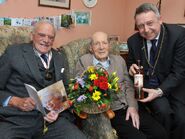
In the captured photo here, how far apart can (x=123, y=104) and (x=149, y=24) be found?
690 mm

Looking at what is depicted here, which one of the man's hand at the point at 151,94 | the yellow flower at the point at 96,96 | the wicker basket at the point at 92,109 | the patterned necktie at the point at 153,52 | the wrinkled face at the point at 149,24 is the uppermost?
the wrinkled face at the point at 149,24

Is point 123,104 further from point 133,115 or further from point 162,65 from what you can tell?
point 162,65

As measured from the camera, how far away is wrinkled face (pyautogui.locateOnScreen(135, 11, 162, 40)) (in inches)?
82.6

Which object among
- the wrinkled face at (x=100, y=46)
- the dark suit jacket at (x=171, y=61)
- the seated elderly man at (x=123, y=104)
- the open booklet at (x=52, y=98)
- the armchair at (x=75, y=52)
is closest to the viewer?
the open booklet at (x=52, y=98)

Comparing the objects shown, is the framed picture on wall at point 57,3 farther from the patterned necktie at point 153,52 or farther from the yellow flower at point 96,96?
the yellow flower at point 96,96

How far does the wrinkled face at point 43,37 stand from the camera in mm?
2018

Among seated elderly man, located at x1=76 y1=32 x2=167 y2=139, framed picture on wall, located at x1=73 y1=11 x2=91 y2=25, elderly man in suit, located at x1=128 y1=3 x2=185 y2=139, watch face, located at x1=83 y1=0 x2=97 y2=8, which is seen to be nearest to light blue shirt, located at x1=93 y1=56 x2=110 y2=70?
seated elderly man, located at x1=76 y1=32 x2=167 y2=139

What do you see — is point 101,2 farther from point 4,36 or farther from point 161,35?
point 4,36

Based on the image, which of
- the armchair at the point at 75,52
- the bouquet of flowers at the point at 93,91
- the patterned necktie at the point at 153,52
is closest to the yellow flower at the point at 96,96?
the bouquet of flowers at the point at 93,91

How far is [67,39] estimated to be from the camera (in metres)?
2.89

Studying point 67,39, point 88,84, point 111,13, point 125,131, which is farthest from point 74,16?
Result: point 125,131

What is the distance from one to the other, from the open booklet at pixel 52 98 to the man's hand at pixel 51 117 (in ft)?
0.09

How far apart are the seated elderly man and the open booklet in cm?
37

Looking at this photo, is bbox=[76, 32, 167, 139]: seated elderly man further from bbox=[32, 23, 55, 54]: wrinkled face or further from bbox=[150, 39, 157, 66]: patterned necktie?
bbox=[32, 23, 55, 54]: wrinkled face
